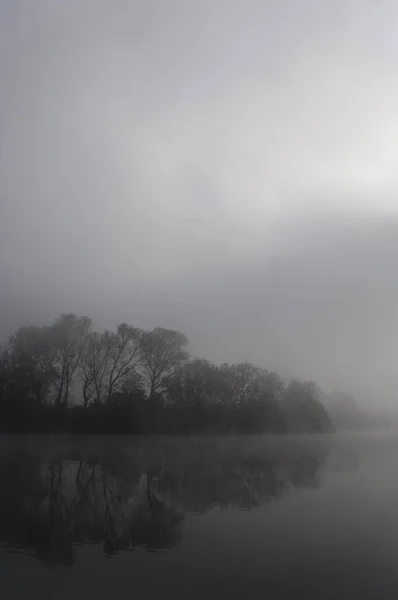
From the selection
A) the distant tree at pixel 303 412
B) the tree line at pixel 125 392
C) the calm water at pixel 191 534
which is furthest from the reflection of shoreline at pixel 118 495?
the distant tree at pixel 303 412

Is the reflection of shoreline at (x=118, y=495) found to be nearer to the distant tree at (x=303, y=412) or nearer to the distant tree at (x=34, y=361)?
the distant tree at (x=34, y=361)

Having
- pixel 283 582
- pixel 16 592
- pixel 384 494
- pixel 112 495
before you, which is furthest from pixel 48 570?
pixel 384 494

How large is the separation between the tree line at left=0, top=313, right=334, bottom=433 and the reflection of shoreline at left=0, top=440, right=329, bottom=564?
17673 mm

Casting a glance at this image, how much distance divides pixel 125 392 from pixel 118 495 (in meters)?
37.3

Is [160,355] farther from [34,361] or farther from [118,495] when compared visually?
[118,495]

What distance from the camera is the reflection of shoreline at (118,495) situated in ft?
46.6

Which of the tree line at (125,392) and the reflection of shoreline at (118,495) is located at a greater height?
the tree line at (125,392)

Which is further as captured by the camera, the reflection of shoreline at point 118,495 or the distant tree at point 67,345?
the distant tree at point 67,345

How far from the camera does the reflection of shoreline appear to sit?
14212 millimetres

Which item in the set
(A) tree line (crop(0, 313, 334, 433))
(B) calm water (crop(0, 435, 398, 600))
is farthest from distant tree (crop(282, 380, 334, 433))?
(B) calm water (crop(0, 435, 398, 600))

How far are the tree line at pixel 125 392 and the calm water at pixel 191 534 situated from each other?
25.2 meters

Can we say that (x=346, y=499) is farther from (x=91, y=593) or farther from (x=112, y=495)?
(x=91, y=593)

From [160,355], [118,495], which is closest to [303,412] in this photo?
[160,355]

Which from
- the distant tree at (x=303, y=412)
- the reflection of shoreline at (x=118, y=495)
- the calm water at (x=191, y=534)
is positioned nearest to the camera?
the calm water at (x=191, y=534)
